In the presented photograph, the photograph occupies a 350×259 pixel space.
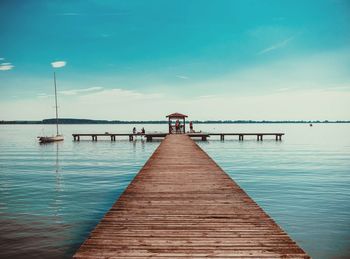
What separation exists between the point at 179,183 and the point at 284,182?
1009 centimetres

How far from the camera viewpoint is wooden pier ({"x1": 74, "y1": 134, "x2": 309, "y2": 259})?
4.29 m

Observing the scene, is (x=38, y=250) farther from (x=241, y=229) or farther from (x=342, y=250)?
(x=342, y=250)

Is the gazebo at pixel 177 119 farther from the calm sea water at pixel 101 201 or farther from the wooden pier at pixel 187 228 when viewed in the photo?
the wooden pier at pixel 187 228

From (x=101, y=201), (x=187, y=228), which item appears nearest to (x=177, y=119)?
(x=101, y=201)

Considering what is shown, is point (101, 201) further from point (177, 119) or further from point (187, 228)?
point (177, 119)

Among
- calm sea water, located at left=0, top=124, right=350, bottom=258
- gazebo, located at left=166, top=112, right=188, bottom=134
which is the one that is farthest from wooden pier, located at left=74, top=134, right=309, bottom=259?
gazebo, located at left=166, top=112, right=188, bottom=134

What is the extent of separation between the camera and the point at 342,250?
8.10 meters

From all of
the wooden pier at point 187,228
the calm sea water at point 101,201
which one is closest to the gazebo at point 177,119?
the calm sea water at point 101,201

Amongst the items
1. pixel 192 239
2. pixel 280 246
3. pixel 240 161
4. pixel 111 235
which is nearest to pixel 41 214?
pixel 111 235

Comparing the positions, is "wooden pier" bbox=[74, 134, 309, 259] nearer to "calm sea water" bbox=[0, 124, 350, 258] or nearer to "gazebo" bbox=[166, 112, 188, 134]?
"calm sea water" bbox=[0, 124, 350, 258]

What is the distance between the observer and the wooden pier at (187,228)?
4.29 meters

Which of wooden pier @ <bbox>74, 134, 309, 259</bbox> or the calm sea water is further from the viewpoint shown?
the calm sea water

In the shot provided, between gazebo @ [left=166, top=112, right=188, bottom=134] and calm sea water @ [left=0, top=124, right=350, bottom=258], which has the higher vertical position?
gazebo @ [left=166, top=112, right=188, bottom=134]

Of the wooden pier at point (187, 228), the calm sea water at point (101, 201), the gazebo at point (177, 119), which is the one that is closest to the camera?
the wooden pier at point (187, 228)
